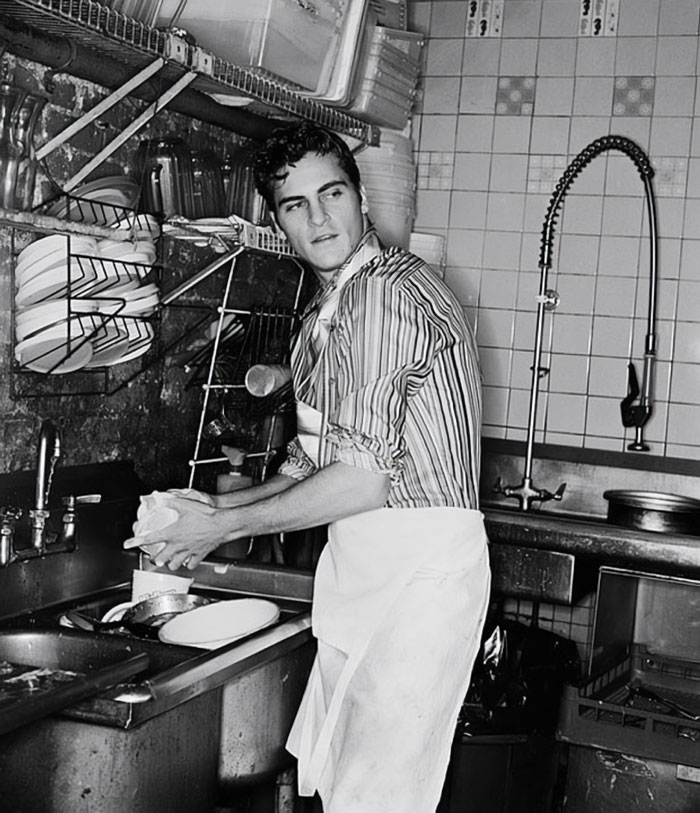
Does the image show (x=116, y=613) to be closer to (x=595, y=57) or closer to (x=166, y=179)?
(x=166, y=179)

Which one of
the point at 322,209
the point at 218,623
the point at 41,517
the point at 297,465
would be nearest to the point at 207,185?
the point at 322,209


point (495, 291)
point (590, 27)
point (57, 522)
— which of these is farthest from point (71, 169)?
point (590, 27)

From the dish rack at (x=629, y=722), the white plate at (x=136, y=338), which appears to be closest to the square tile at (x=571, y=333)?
the dish rack at (x=629, y=722)

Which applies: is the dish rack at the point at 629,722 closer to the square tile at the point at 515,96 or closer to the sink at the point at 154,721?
the sink at the point at 154,721

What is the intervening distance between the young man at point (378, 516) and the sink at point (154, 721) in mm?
92

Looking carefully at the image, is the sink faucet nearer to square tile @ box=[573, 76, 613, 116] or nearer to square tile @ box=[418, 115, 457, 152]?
square tile @ box=[418, 115, 457, 152]

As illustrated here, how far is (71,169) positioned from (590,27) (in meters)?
1.89

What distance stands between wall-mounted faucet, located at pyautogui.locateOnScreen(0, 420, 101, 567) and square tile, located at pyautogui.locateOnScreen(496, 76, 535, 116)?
2.10m

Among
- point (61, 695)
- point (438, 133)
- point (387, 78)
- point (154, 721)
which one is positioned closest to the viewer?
point (61, 695)

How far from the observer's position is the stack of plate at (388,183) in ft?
11.6

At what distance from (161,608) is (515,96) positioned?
2.14 metres

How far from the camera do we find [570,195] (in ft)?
12.1

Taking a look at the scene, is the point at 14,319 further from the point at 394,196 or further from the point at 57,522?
the point at 394,196

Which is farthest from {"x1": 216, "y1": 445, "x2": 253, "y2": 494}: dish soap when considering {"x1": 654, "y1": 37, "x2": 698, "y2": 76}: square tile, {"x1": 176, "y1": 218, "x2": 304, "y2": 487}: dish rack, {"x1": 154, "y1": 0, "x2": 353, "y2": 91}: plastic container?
{"x1": 654, "y1": 37, "x2": 698, "y2": 76}: square tile
